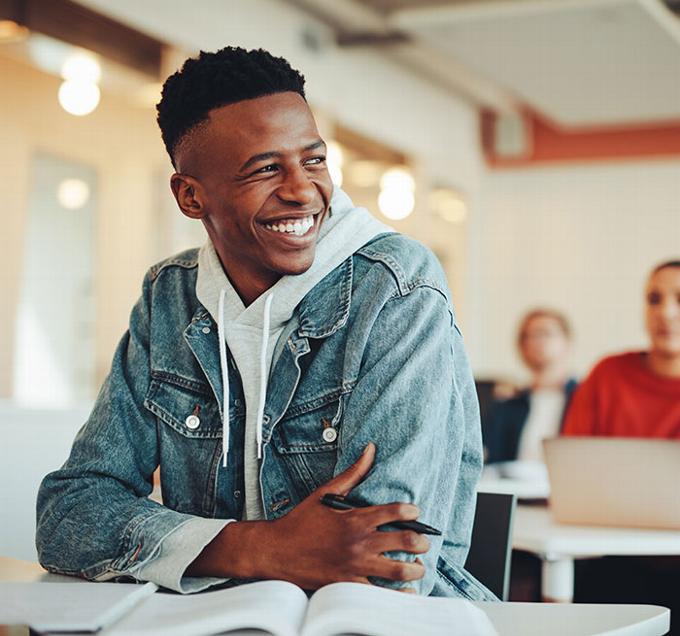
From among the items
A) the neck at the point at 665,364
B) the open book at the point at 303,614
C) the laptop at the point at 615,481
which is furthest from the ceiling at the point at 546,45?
the open book at the point at 303,614

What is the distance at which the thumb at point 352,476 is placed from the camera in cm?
127

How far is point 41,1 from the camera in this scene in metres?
4.46

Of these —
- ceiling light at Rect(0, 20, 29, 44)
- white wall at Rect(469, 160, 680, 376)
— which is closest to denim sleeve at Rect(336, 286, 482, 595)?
ceiling light at Rect(0, 20, 29, 44)

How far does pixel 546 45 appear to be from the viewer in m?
5.89

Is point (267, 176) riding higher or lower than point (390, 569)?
higher

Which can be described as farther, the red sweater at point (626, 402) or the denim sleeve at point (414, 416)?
the red sweater at point (626, 402)

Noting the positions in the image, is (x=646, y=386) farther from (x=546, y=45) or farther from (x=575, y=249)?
(x=575, y=249)

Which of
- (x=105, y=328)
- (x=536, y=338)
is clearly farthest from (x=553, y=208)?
(x=105, y=328)

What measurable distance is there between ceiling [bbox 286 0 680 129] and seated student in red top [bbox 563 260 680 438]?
2424mm

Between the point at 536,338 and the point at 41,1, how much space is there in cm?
258

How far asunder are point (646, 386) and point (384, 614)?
2203 millimetres

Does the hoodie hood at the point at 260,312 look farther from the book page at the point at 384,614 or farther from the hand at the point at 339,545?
the book page at the point at 384,614

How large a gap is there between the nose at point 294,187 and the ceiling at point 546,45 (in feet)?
13.4

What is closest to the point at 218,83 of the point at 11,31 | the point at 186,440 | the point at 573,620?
the point at 186,440
